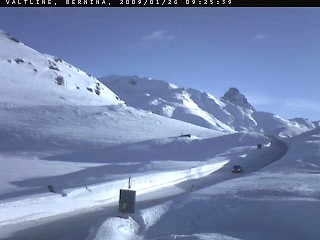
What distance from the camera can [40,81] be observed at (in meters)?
91.1

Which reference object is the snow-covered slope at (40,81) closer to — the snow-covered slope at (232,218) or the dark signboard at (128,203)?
the dark signboard at (128,203)

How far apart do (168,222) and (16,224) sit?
214 inches

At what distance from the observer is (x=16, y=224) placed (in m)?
13.5

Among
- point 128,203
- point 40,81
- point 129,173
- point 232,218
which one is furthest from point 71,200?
point 40,81

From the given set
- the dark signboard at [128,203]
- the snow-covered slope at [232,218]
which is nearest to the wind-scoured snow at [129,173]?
the snow-covered slope at [232,218]

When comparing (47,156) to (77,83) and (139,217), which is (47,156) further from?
(77,83)

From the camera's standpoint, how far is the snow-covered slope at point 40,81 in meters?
77.1

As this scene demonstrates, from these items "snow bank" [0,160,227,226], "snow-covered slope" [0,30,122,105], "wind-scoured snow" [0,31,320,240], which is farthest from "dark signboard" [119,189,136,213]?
"snow-covered slope" [0,30,122,105]

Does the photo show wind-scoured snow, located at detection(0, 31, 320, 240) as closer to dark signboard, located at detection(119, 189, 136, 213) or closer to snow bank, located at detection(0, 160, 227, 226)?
snow bank, located at detection(0, 160, 227, 226)

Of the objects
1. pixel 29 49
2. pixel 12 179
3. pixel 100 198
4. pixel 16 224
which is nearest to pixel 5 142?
pixel 12 179

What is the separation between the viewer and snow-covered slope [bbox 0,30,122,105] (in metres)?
77.1

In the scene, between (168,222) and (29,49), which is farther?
(29,49)

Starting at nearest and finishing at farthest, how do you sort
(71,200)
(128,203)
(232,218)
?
1. (232,218)
2. (128,203)
3. (71,200)

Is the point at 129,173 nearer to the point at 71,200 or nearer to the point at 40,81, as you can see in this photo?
the point at 71,200
